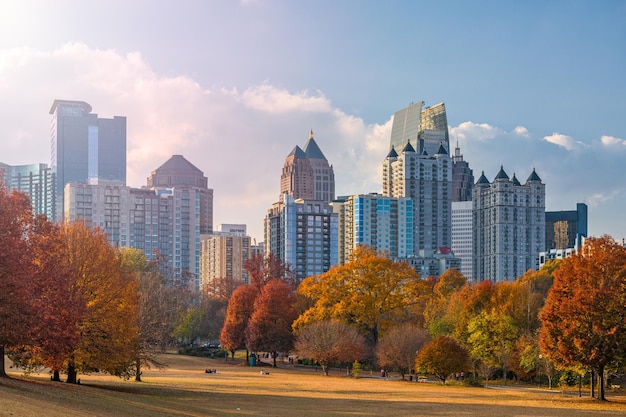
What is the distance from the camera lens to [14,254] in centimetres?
4203

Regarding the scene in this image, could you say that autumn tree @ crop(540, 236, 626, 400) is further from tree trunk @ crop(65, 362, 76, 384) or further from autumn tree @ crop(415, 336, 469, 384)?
tree trunk @ crop(65, 362, 76, 384)

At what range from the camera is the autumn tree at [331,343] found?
82.8 metres

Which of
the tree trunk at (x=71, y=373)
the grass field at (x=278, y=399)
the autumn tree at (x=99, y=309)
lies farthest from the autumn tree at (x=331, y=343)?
the tree trunk at (x=71, y=373)

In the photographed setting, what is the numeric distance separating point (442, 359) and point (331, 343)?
43.8 ft

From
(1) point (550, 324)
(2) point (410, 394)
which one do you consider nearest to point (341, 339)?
(2) point (410, 394)

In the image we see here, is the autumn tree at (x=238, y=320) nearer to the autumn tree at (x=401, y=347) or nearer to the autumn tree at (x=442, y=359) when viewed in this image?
the autumn tree at (x=401, y=347)

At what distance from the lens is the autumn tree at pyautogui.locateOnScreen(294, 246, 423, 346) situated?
8850 centimetres

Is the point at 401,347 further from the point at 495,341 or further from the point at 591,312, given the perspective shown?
the point at 591,312

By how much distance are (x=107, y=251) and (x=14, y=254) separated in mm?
10422

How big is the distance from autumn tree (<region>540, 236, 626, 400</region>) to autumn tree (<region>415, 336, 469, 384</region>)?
1772 centimetres

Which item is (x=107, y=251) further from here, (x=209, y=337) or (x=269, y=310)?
(x=209, y=337)

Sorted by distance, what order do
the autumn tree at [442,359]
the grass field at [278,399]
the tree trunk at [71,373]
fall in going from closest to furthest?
the grass field at [278,399]
the tree trunk at [71,373]
the autumn tree at [442,359]

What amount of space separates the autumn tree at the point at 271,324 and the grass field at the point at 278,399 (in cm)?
2367

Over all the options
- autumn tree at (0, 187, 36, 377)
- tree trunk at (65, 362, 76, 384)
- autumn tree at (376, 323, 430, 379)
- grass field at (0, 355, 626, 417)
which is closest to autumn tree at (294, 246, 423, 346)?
autumn tree at (376, 323, 430, 379)
